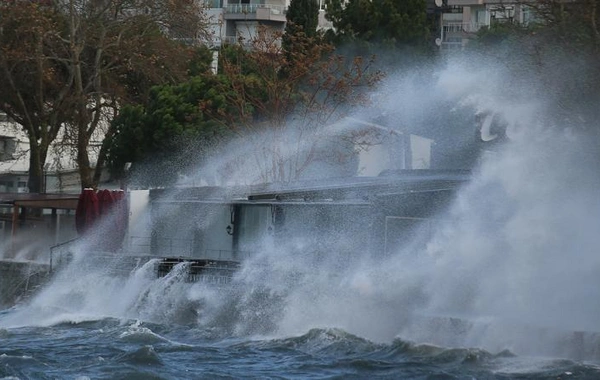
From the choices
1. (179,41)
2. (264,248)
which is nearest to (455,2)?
(179,41)

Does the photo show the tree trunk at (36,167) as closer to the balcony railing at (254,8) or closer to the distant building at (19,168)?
the distant building at (19,168)

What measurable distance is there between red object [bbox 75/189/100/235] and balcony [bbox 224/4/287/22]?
133 ft

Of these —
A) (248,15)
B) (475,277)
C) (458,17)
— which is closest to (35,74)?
(475,277)

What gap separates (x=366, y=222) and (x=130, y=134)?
22230 millimetres

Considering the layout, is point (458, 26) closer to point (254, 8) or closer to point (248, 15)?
point (254, 8)

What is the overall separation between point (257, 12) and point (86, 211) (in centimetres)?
4229

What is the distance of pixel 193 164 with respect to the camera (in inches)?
1961

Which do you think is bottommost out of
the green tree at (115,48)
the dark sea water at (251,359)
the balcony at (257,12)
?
the dark sea water at (251,359)

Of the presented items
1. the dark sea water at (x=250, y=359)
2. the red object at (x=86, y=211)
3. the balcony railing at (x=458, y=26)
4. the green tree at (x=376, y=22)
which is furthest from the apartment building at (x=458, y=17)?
the dark sea water at (x=250, y=359)

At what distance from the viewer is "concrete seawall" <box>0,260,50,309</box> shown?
128ft

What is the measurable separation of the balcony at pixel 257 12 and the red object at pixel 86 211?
4059 centimetres

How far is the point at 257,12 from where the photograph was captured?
80312 mm

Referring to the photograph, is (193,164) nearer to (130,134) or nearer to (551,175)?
(130,134)

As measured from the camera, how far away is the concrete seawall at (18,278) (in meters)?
38.9
